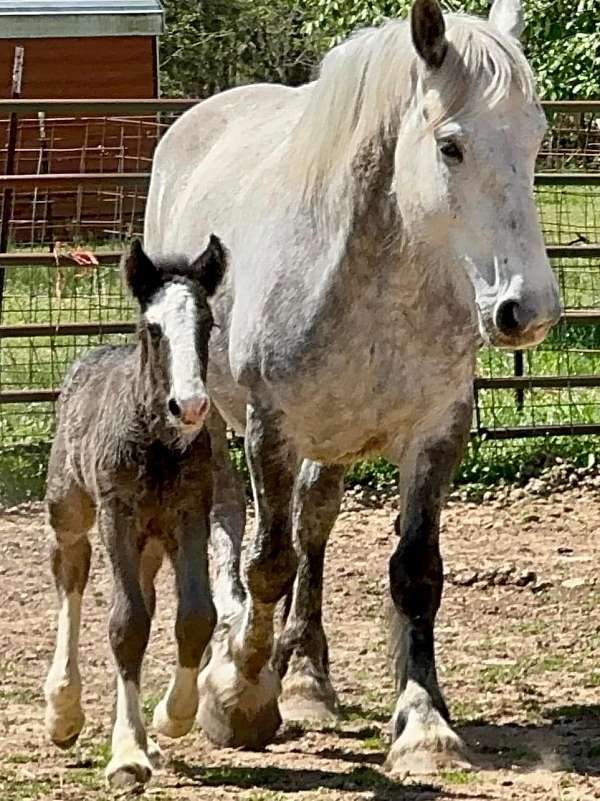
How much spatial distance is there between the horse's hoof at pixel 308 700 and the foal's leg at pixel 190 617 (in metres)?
0.83

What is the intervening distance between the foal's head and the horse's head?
23.5 inches

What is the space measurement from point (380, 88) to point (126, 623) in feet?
5.26

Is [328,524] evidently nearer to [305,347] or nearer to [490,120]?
[305,347]

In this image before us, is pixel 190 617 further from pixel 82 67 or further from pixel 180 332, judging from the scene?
pixel 82 67

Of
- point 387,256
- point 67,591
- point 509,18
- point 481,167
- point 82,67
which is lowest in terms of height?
point 67,591

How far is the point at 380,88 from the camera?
15.4ft

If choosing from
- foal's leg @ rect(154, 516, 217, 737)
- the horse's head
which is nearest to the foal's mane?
the horse's head

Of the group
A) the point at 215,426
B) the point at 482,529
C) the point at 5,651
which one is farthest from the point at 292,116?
the point at 482,529

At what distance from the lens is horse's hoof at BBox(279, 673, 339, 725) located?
539 cm

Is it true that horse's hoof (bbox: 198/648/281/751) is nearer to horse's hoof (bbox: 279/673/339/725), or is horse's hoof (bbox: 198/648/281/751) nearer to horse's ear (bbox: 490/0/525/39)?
horse's hoof (bbox: 279/673/339/725)

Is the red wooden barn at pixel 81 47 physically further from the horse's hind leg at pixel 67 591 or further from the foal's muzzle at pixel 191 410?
the foal's muzzle at pixel 191 410

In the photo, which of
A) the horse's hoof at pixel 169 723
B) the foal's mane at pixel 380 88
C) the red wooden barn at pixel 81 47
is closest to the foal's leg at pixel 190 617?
the horse's hoof at pixel 169 723

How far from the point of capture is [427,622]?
16.3 ft

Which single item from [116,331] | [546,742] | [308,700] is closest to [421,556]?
[546,742]
